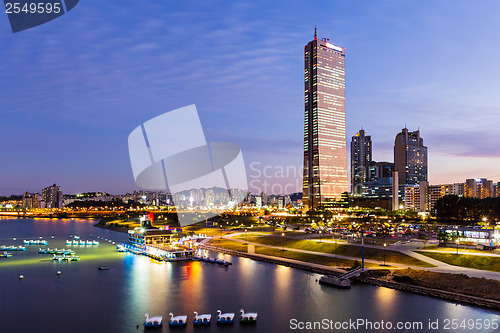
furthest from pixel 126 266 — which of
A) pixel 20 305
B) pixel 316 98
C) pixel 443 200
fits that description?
pixel 316 98

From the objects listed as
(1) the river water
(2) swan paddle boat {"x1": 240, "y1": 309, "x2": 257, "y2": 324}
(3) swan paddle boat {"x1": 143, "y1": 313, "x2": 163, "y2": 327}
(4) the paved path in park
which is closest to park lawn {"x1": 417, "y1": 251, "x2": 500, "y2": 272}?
(4) the paved path in park

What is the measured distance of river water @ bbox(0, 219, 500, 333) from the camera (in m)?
33.4

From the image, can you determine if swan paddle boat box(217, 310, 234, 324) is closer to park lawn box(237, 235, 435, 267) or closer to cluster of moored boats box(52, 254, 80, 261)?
park lawn box(237, 235, 435, 267)

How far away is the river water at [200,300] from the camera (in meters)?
33.4

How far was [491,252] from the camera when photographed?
5144 cm

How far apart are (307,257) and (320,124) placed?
139 meters

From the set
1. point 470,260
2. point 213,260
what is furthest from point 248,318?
point 470,260

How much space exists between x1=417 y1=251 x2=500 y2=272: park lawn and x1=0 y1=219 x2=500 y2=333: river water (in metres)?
11.7

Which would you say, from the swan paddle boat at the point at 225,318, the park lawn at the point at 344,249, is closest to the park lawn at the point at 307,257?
the park lawn at the point at 344,249

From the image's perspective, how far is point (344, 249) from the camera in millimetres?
58906

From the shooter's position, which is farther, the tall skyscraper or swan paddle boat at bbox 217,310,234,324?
the tall skyscraper

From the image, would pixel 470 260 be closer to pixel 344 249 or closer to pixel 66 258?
pixel 344 249

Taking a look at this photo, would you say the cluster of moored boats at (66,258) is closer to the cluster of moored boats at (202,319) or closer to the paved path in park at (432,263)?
the paved path in park at (432,263)

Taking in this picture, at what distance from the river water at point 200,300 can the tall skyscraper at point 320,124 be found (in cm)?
13884
